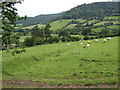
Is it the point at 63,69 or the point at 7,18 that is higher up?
the point at 7,18

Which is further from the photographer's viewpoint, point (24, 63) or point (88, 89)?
point (24, 63)

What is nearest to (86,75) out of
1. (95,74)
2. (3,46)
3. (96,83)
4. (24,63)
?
(95,74)

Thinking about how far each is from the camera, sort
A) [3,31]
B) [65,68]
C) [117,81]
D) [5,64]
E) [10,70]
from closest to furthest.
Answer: [117,81] < [3,31] < [65,68] < [10,70] < [5,64]

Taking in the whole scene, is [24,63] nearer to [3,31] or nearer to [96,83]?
[3,31]

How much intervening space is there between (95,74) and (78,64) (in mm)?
6973

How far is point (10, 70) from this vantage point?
3023cm

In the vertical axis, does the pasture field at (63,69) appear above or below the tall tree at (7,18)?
below

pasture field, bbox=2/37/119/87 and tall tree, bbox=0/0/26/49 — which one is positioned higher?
tall tree, bbox=0/0/26/49

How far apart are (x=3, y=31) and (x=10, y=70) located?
7930mm

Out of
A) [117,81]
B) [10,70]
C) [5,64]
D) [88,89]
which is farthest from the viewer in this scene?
[5,64]

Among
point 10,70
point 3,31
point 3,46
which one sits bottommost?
point 10,70

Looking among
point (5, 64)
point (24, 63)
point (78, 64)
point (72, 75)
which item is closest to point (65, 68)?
point (78, 64)

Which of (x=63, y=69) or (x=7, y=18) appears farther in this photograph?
(x=63, y=69)

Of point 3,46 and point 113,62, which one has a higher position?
point 3,46
